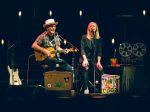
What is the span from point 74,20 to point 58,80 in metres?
3.99

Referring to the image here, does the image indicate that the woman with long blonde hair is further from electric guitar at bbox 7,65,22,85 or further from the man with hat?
electric guitar at bbox 7,65,22,85

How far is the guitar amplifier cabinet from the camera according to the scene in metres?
8.15

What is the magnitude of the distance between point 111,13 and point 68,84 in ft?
13.8

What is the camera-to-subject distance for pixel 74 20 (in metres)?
11.9

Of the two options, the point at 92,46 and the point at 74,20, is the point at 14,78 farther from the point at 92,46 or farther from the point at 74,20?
the point at 74,20

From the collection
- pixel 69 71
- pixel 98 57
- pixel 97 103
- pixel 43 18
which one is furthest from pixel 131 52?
pixel 97 103

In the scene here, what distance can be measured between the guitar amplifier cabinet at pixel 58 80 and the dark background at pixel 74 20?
3.42m

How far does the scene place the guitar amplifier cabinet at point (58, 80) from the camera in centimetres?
815

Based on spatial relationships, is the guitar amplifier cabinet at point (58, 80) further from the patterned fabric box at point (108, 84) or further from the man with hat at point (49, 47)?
the patterned fabric box at point (108, 84)

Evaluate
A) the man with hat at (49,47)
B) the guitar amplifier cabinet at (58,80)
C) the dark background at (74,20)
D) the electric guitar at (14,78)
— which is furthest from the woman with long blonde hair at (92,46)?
the dark background at (74,20)

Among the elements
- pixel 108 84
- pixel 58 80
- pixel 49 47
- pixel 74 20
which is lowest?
pixel 108 84

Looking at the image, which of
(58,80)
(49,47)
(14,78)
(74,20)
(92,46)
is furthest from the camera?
(74,20)

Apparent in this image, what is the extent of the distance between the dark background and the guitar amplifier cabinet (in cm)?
342

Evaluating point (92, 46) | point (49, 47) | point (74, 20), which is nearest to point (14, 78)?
point (49, 47)
